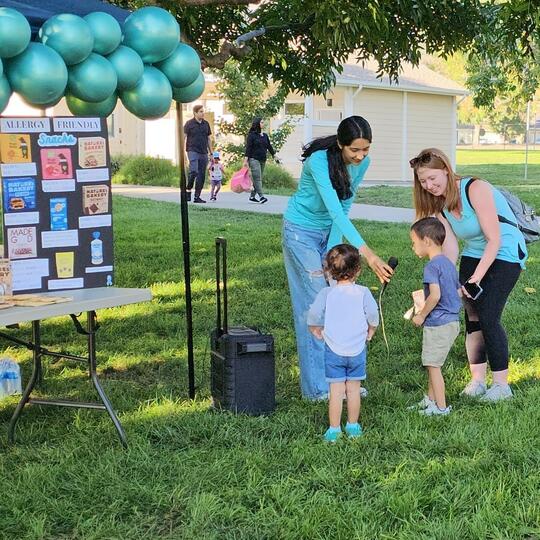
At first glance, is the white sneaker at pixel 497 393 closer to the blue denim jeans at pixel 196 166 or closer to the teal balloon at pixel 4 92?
the teal balloon at pixel 4 92

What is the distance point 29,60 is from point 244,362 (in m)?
2.01

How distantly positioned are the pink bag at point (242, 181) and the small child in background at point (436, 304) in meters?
14.3

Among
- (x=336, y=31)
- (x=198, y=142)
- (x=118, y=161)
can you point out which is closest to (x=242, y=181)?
(x=198, y=142)

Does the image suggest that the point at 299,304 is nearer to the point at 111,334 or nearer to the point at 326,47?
the point at 111,334

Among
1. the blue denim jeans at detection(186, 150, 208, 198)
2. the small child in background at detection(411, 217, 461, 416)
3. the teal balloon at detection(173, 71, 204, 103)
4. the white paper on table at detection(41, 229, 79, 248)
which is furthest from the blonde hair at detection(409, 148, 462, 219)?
the blue denim jeans at detection(186, 150, 208, 198)

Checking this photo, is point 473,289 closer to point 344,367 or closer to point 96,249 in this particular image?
point 344,367

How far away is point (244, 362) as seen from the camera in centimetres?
489

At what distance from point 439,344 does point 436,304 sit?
0.23 m

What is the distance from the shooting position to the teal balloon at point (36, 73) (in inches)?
148

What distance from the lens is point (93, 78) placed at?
13.1ft

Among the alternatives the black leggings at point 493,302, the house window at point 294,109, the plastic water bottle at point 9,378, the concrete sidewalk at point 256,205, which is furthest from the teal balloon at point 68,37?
the house window at point 294,109

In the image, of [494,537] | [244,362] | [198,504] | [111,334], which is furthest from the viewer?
[111,334]

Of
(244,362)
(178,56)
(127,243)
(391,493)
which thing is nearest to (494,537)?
→ (391,493)

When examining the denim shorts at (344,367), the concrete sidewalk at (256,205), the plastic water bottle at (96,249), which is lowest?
the denim shorts at (344,367)
